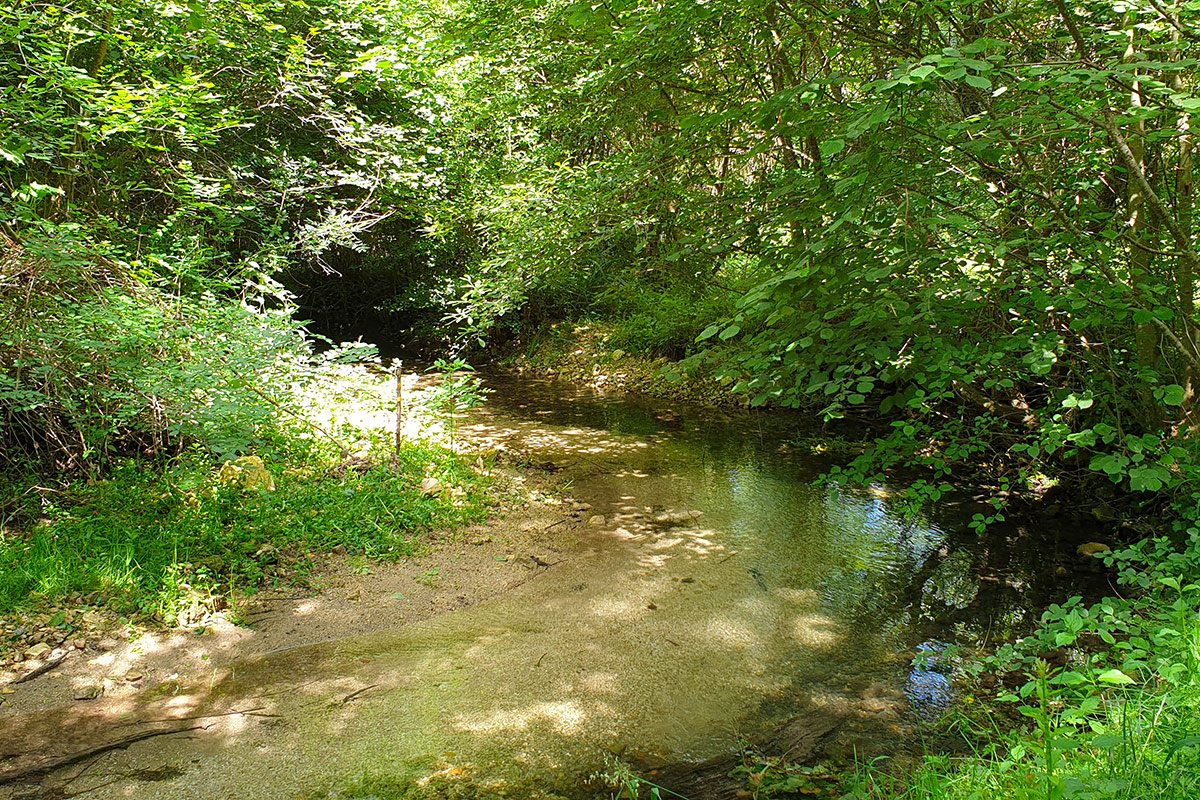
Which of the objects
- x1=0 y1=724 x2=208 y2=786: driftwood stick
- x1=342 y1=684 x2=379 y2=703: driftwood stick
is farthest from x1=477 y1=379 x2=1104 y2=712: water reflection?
x1=0 y1=724 x2=208 y2=786: driftwood stick

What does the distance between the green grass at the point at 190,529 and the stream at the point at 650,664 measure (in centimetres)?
100

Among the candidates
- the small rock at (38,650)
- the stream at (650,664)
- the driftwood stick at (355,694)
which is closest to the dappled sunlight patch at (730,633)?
the stream at (650,664)

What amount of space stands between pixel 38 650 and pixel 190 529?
1216 mm

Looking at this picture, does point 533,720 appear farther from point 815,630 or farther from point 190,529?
point 190,529

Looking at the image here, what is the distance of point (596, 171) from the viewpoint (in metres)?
8.31

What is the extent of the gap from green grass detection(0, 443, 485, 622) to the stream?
3.28 ft

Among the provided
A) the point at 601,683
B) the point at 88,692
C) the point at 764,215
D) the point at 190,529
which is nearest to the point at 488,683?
the point at 601,683

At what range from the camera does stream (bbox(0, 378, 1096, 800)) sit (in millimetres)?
3154

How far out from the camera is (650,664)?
4062 millimetres

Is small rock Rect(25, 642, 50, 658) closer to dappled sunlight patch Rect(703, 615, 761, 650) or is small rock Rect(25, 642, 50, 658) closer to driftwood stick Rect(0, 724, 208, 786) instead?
driftwood stick Rect(0, 724, 208, 786)

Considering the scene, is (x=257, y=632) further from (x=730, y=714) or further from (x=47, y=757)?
(x=730, y=714)

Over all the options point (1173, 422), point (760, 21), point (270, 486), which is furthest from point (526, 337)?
point (1173, 422)

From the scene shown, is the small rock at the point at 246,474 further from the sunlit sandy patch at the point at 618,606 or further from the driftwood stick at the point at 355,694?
the sunlit sandy patch at the point at 618,606

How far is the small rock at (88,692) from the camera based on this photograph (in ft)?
11.7
